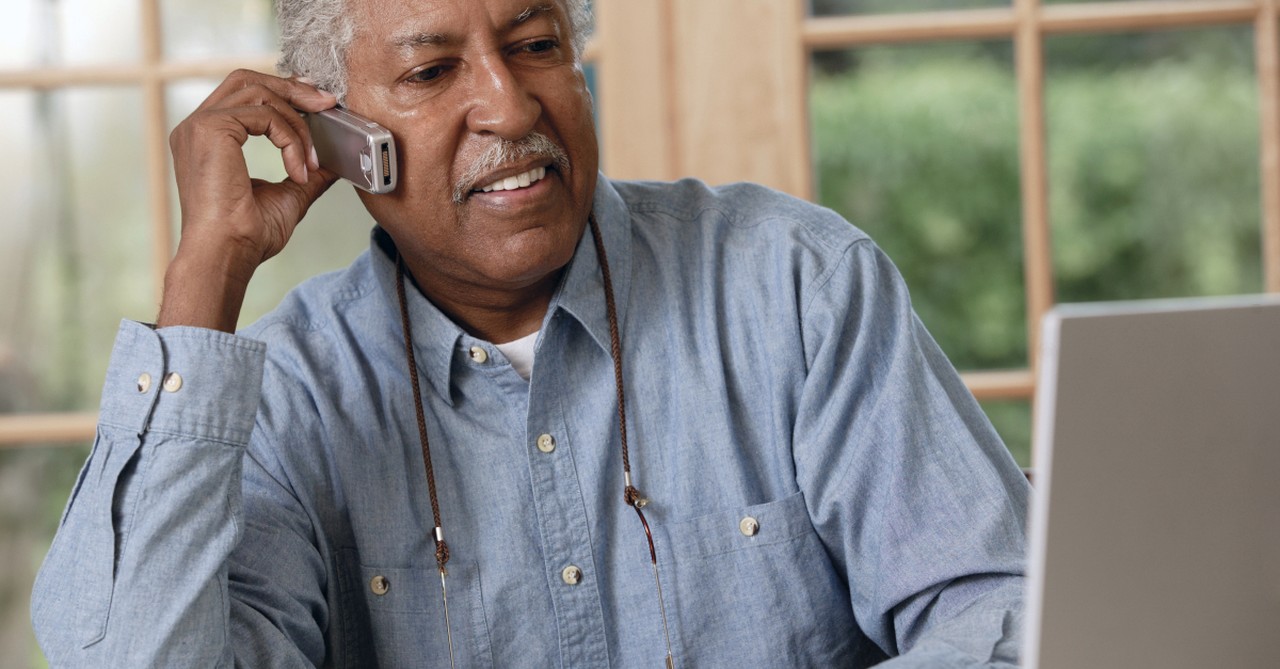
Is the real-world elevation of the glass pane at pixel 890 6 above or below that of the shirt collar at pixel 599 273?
above

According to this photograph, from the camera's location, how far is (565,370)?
4.99 ft

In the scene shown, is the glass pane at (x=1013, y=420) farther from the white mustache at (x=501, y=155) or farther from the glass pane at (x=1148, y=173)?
the white mustache at (x=501, y=155)

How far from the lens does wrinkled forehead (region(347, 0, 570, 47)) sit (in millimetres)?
1446

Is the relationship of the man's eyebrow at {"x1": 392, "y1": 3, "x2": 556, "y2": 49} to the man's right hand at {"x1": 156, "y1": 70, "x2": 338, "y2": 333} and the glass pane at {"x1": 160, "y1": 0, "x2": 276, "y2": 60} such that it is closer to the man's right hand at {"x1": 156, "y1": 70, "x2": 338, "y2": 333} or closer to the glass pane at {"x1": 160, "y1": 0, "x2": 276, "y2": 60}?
the man's right hand at {"x1": 156, "y1": 70, "x2": 338, "y2": 333}

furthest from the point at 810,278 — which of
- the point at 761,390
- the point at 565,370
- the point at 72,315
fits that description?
the point at 72,315

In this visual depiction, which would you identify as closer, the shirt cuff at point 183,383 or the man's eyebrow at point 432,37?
the shirt cuff at point 183,383

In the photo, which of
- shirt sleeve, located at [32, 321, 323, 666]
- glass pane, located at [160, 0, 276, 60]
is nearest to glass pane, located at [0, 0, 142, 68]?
glass pane, located at [160, 0, 276, 60]

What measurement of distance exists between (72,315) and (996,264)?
188 centimetres

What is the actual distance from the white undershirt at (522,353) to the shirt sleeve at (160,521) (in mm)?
351

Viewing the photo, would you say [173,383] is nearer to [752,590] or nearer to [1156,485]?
[752,590]

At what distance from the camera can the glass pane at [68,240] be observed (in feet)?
7.45

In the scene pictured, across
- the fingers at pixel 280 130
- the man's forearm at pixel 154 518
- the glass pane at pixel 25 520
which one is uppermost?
the fingers at pixel 280 130

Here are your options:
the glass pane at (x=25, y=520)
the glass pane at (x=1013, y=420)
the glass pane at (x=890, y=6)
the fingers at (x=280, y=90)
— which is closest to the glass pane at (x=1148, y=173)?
the glass pane at (x=890, y=6)

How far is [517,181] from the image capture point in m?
1.48
